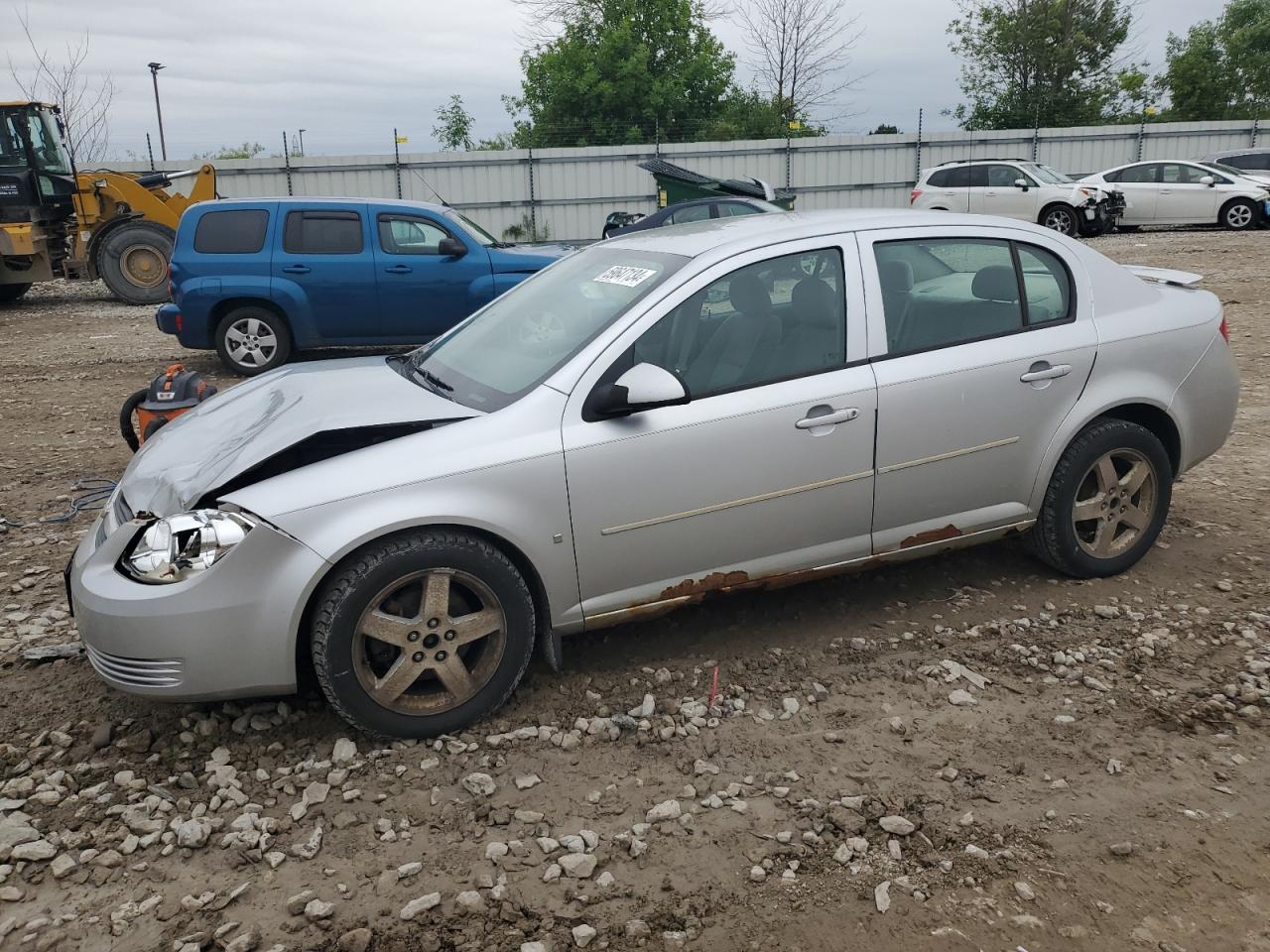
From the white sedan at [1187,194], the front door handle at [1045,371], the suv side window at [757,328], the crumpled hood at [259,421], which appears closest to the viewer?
the crumpled hood at [259,421]

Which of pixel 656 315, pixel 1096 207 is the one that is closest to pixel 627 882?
pixel 656 315

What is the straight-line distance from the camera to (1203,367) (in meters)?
4.52

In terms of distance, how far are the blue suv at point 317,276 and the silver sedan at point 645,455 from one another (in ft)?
19.6

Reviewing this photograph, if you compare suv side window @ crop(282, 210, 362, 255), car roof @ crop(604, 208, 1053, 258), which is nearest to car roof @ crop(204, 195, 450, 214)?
suv side window @ crop(282, 210, 362, 255)

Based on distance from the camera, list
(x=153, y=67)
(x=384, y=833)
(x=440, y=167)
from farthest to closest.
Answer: (x=153, y=67) → (x=440, y=167) → (x=384, y=833)

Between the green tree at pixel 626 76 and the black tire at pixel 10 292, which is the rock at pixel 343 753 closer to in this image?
the black tire at pixel 10 292

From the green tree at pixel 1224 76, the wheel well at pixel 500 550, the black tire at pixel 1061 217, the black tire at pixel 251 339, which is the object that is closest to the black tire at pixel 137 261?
the black tire at pixel 251 339

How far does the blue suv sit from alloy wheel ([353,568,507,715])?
7.25 metres

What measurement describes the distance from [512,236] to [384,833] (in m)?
23.3

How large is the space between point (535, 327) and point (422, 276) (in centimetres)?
663

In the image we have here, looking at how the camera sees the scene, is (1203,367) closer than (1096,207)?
Yes

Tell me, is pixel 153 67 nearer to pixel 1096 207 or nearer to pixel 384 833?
pixel 1096 207

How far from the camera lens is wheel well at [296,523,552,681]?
3.25 meters

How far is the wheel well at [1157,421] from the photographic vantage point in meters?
4.44
